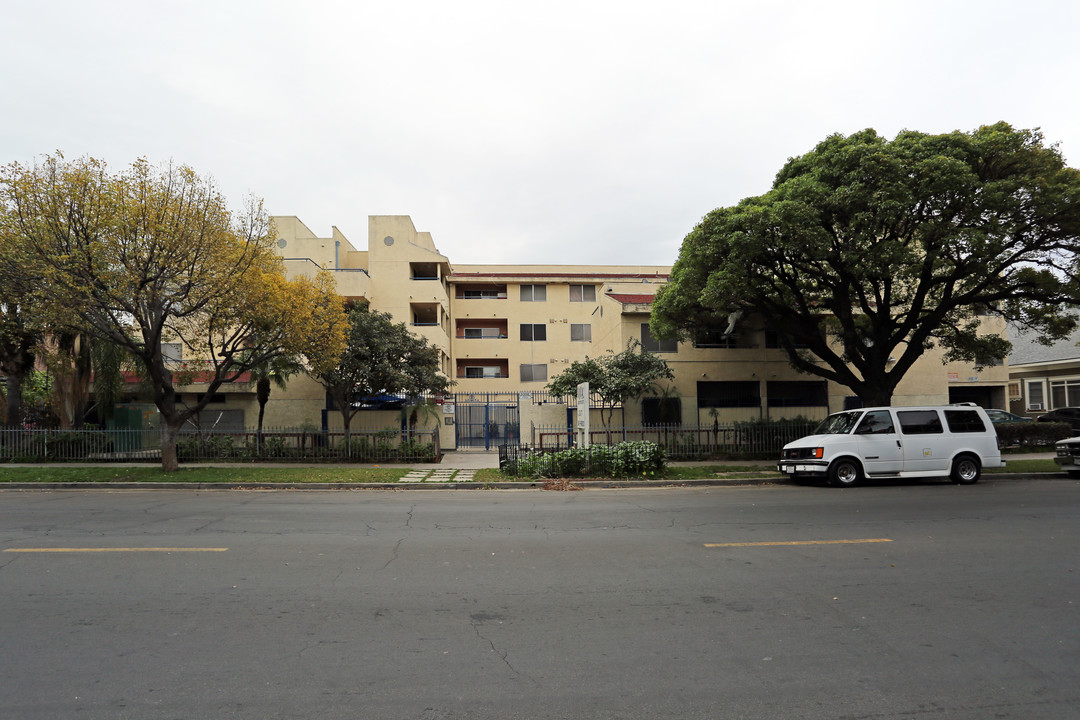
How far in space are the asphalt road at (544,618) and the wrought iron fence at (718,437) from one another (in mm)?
10778

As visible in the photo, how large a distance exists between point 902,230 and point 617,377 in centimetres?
937

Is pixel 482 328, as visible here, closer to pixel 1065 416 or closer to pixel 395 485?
pixel 395 485

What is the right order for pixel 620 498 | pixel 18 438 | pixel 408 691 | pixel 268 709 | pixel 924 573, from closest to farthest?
pixel 268 709 < pixel 408 691 < pixel 924 573 < pixel 620 498 < pixel 18 438

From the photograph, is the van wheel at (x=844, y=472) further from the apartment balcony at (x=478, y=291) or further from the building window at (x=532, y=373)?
the apartment balcony at (x=478, y=291)

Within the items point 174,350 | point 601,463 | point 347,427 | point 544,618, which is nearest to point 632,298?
point 601,463

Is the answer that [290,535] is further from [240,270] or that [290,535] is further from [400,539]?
[240,270]

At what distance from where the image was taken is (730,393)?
970 inches

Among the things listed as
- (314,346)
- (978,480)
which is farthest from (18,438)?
(978,480)

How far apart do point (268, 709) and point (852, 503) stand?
34.5 ft

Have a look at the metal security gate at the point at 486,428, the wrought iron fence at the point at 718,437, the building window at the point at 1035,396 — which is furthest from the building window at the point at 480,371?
the building window at the point at 1035,396

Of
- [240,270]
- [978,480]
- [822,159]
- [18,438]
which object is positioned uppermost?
[822,159]

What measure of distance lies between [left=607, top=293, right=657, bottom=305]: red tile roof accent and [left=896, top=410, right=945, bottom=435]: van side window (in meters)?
11.5

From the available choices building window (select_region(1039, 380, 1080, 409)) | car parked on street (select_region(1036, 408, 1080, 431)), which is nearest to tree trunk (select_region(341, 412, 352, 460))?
car parked on street (select_region(1036, 408, 1080, 431))

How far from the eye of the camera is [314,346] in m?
17.8
